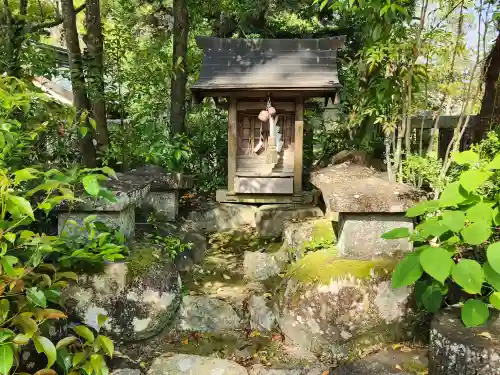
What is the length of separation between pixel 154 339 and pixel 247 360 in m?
1.00

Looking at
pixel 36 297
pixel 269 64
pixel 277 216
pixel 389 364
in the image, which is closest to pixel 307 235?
pixel 277 216

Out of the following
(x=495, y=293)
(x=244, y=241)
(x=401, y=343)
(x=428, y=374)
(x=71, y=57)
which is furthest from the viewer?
(x=244, y=241)

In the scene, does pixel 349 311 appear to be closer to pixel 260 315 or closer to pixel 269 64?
pixel 260 315

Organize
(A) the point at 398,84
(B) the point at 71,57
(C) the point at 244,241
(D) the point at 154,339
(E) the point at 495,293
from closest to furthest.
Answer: (E) the point at 495,293, (D) the point at 154,339, (A) the point at 398,84, (B) the point at 71,57, (C) the point at 244,241

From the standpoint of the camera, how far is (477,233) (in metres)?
2.82

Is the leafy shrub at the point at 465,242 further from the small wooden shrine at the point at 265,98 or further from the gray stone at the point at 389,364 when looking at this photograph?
the small wooden shrine at the point at 265,98

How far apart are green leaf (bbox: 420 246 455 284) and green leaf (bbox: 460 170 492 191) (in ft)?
1.63

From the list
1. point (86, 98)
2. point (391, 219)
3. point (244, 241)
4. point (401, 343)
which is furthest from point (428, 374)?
point (86, 98)

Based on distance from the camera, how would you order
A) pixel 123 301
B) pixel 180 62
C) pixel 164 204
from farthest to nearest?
pixel 180 62, pixel 164 204, pixel 123 301

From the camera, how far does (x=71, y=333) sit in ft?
12.2

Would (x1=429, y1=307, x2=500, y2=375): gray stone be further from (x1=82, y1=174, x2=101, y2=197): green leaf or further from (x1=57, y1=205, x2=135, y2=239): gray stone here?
(x1=57, y1=205, x2=135, y2=239): gray stone

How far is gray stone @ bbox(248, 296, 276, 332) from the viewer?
4559 mm

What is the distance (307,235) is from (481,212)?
2605 millimetres

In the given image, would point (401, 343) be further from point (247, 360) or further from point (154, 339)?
point (154, 339)
